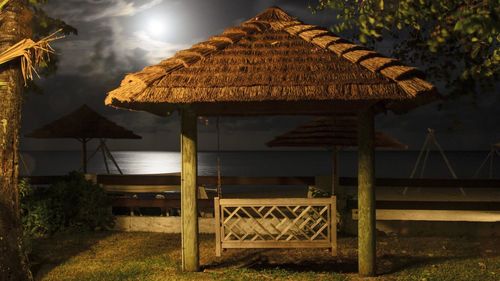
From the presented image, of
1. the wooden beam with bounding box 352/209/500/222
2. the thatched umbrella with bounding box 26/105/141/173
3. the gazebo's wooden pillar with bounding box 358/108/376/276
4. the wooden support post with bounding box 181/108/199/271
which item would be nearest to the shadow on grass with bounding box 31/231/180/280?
the wooden support post with bounding box 181/108/199/271

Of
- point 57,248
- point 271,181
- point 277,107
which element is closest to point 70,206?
point 57,248

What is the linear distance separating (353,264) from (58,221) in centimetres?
682

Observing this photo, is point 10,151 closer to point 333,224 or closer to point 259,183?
point 333,224

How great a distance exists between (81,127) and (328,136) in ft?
26.3

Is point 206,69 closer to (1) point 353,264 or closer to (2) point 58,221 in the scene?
(1) point 353,264

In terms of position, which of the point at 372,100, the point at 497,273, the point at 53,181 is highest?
the point at 372,100

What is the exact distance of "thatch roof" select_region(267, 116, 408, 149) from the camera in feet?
40.3

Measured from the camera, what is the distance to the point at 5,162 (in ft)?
26.8

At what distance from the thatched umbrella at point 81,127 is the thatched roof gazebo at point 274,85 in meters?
8.02

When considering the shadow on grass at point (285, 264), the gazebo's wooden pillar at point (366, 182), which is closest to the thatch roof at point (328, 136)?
the shadow on grass at point (285, 264)

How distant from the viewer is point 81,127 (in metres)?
16.9

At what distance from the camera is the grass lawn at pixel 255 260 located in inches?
358

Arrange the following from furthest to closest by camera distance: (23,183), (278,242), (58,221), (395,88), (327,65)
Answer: (58,221) → (23,183) → (278,242) → (327,65) → (395,88)

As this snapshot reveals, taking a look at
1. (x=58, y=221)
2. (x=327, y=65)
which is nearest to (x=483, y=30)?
(x=327, y=65)
